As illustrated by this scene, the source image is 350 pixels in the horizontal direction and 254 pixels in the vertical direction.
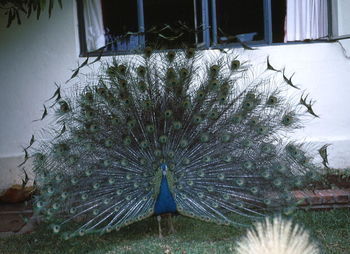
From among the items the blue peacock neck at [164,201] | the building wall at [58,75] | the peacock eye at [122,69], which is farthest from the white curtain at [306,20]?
the blue peacock neck at [164,201]

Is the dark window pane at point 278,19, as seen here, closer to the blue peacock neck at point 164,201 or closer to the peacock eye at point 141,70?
the peacock eye at point 141,70

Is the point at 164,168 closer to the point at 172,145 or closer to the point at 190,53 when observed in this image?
the point at 172,145

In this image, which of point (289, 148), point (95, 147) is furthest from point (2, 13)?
point (289, 148)

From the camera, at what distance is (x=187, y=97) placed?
4.76 metres

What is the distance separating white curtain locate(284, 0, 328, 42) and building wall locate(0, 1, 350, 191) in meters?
0.20

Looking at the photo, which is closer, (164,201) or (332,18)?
(164,201)

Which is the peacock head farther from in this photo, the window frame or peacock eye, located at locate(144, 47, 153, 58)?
the window frame

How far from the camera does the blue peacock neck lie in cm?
446

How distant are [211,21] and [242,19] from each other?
0.46 m

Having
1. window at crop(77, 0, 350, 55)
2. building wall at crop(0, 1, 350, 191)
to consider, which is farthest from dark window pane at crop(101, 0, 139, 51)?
building wall at crop(0, 1, 350, 191)

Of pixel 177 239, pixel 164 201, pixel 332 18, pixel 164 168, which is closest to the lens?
pixel 164 201

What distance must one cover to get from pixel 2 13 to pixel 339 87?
15.5ft

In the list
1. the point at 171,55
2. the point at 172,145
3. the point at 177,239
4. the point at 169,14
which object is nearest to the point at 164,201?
the point at 177,239

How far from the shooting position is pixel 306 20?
6.86 m
